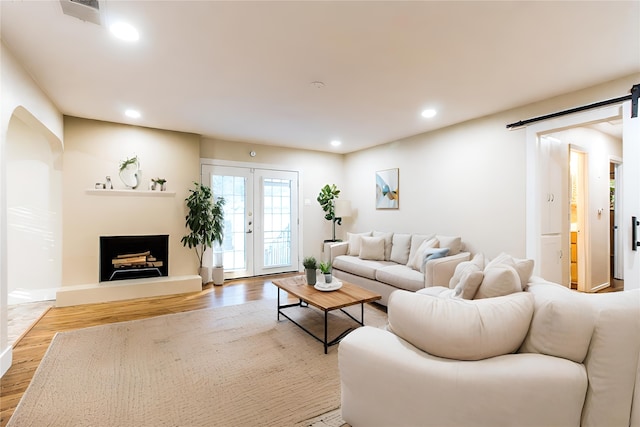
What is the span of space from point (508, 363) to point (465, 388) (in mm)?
209

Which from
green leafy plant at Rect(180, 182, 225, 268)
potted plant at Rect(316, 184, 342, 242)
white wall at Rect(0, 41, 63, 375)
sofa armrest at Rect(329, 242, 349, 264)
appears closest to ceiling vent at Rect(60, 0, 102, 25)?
white wall at Rect(0, 41, 63, 375)

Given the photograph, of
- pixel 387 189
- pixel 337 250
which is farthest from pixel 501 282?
pixel 387 189

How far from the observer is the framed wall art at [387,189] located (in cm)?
542

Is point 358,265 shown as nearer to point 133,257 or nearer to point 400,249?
point 400,249

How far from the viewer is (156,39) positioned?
2.25 meters

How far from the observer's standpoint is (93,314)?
3.69 m

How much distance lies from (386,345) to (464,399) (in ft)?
1.20

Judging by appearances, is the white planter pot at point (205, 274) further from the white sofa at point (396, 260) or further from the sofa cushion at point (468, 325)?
the sofa cushion at point (468, 325)

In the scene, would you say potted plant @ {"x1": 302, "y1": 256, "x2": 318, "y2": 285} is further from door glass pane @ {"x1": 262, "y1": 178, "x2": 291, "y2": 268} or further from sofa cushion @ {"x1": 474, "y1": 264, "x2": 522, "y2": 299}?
door glass pane @ {"x1": 262, "y1": 178, "x2": 291, "y2": 268}

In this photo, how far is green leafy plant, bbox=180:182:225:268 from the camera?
4816 millimetres

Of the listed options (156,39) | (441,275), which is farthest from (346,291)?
(156,39)

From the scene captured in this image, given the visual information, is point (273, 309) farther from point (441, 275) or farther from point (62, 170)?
point (62, 170)

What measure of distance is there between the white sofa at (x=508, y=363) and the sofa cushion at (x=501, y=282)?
224 mm

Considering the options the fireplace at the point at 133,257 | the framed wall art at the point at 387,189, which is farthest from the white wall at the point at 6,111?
the framed wall art at the point at 387,189
